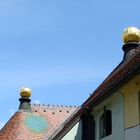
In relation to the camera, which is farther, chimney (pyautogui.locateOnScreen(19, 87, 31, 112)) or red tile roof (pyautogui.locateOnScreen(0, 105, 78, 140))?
chimney (pyautogui.locateOnScreen(19, 87, 31, 112))

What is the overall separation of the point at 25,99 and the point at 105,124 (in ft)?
47.3

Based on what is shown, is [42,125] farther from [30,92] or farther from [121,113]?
[121,113]

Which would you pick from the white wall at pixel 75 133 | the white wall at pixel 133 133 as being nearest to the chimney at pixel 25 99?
the white wall at pixel 75 133

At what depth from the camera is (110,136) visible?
1481 centimetres

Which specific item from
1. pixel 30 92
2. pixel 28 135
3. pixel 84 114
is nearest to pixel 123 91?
pixel 84 114

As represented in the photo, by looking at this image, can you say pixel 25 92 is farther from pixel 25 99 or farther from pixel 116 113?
pixel 116 113

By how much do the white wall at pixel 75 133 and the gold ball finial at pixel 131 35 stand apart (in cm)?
450

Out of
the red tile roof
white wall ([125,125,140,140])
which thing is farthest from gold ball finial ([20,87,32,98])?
white wall ([125,125,140,140])

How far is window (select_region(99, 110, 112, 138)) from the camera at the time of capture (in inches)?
613

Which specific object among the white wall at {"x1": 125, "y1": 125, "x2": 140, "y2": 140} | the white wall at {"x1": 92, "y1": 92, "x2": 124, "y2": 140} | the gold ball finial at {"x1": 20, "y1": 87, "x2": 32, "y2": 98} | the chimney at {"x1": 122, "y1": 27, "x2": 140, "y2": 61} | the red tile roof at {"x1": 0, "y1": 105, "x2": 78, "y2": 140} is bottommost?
the white wall at {"x1": 125, "y1": 125, "x2": 140, "y2": 140}

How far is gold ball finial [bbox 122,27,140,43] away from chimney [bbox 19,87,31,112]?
33.3 ft

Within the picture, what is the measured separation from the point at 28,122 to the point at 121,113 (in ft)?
43.7

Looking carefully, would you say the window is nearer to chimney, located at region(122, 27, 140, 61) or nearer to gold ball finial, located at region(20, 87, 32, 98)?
chimney, located at region(122, 27, 140, 61)

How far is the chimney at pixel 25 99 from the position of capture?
94.7 ft
